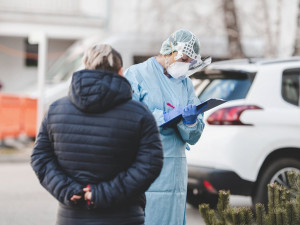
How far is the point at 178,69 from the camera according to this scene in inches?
183

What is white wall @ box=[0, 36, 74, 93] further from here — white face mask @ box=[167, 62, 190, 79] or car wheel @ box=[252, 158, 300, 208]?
white face mask @ box=[167, 62, 190, 79]

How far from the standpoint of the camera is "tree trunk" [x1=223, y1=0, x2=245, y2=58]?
16.8 meters

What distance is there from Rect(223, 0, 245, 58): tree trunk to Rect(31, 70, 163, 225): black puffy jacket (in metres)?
Answer: 13.7

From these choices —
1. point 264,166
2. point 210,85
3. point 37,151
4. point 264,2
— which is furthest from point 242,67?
point 264,2

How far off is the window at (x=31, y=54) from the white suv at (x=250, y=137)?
2245cm

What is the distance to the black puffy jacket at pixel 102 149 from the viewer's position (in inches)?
131

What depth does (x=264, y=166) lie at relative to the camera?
7.29m

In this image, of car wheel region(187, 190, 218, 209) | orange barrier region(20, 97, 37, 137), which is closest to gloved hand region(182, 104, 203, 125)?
car wheel region(187, 190, 218, 209)

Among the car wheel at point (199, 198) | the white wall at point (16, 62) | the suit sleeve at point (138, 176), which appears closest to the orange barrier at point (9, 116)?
the car wheel at point (199, 198)

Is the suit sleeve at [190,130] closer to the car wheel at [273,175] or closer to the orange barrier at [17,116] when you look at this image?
the car wheel at [273,175]

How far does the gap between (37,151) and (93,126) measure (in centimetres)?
34

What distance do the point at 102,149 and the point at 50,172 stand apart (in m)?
0.28

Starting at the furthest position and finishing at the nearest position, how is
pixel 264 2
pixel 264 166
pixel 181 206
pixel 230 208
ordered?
pixel 264 2
pixel 264 166
pixel 181 206
pixel 230 208

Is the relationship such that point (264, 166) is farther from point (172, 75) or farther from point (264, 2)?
point (264, 2)
